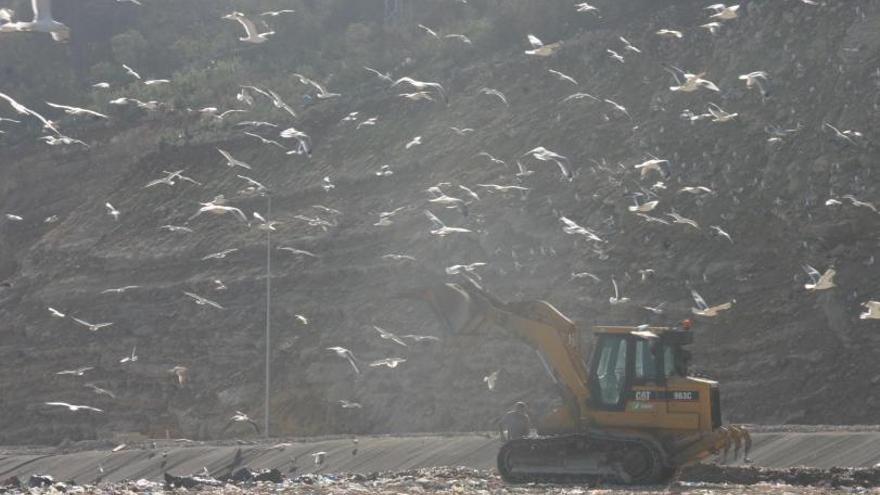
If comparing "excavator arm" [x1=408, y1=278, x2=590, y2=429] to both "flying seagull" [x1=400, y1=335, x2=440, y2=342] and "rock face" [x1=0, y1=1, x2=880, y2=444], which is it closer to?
"rock face" [x1=0, y1=1, x2=880, y2=444]

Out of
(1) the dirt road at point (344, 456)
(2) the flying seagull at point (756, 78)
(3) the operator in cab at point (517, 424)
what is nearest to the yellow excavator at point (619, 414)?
(3) the operator in cab at point (517, 424)

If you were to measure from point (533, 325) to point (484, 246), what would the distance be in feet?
81.3

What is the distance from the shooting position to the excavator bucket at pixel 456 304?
72.8 feet

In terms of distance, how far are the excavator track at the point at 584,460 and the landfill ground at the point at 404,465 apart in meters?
0.25

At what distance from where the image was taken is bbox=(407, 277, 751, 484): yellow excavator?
21078mm

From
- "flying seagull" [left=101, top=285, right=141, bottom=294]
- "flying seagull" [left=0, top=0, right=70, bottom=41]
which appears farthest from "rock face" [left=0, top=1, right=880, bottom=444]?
"flying seagull" [left=0, top=0, right=70, bottom=41]

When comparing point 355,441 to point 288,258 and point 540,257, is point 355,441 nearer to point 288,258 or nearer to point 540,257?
point 540,257

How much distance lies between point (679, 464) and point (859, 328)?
1616cm

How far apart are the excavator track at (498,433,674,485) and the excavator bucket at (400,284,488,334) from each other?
1.59 metres

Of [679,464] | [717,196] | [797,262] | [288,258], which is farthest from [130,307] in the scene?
[679,464]

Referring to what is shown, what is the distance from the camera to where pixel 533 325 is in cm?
2194

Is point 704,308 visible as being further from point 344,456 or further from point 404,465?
point 344,456

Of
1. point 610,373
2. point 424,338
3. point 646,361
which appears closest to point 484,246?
point 424,338

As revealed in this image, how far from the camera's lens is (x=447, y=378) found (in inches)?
1654
